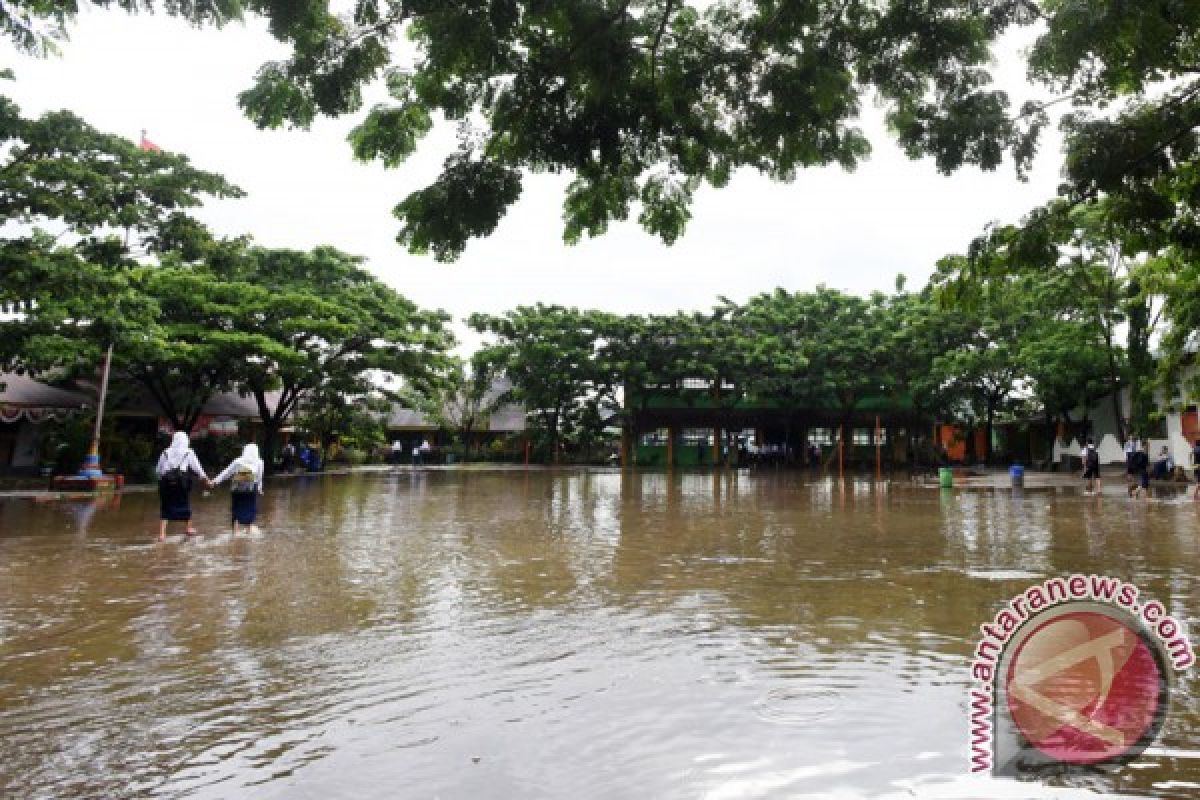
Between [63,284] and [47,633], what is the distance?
30.6ft

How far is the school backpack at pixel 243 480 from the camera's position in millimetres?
10977

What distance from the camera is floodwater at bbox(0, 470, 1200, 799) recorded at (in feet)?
10.7

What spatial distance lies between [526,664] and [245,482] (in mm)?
7750

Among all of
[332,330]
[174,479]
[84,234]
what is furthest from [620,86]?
[332,330]

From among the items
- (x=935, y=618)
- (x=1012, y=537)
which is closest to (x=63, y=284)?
(x=935, y=618)

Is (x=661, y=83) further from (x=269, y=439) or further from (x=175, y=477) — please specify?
(x=269, y=439)

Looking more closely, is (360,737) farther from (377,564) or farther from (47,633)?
(377,564)

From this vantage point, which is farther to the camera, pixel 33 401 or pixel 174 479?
pixel 33 401

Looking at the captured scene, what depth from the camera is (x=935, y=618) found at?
596 centimetres

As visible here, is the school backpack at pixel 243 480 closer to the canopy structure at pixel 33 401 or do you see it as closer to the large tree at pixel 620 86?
the large tree at pixel 620 86

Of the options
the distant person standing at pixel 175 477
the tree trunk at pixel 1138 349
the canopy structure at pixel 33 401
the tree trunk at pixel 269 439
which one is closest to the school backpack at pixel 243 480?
the distant person standing at pixel 175 477

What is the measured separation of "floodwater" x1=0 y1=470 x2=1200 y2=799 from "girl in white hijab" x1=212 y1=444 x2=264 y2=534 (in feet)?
1.52

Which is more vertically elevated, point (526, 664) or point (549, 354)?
point (549, 354)

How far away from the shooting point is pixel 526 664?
485 cm
